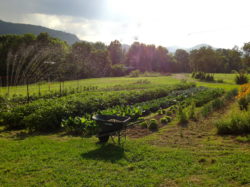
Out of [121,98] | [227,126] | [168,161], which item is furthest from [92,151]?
[121,98]

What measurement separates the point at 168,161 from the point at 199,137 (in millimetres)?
2555

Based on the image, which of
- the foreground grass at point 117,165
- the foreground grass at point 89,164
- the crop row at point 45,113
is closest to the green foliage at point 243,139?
the foreground grass at point 117,165

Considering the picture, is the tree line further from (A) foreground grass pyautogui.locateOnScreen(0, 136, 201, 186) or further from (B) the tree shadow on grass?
(B) the tree shadow on grass

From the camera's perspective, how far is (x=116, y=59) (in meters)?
81.0

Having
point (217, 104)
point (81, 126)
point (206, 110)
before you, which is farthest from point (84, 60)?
point (81, 126)

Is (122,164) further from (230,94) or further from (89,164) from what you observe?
(230,94)

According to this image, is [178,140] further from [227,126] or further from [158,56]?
[158,56]

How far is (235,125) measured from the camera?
7652 millimetres

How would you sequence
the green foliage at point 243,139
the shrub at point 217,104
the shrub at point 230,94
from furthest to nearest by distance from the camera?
the shrub at point 230,94, the shrub at point 217,104, the green foliage at point 243,139

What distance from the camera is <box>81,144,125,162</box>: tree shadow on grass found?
230 inches

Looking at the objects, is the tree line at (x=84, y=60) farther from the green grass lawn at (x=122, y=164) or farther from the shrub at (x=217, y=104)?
the shrub at (x=217, y=104)

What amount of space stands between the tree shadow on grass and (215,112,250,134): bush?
390 centimetres

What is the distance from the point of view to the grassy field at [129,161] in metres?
4.62

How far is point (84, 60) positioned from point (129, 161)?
3045 centimetres
